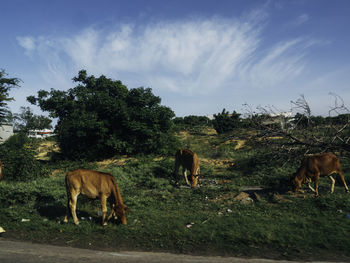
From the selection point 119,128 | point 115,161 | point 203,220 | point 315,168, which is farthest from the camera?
point 119,128

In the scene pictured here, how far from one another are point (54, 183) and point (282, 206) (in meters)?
10.7

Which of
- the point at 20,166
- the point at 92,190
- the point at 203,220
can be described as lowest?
the point at 203,220

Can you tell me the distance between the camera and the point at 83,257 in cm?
559

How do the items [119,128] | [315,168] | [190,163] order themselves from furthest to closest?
[119,128]
[190,163]
[315,168]

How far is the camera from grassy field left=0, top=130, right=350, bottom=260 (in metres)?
6.03

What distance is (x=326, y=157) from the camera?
30.4 ft

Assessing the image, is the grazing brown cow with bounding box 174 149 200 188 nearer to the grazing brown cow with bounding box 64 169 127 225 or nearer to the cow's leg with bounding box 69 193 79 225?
the grazing brown cow with bounding box 64 169 127 225

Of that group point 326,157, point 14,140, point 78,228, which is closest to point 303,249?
point 326,157

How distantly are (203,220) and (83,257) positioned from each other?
351cm

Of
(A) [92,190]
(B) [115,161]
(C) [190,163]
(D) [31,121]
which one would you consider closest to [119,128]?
(B) [115,161]

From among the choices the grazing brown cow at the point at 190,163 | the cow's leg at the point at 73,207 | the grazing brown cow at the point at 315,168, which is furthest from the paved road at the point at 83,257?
the grazing brown cow at the point at 190,163

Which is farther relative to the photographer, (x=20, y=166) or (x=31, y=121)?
(x=31, y=121)

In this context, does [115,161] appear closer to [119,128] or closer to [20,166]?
[119,128]

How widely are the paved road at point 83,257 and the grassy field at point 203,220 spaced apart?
317 millimetres
